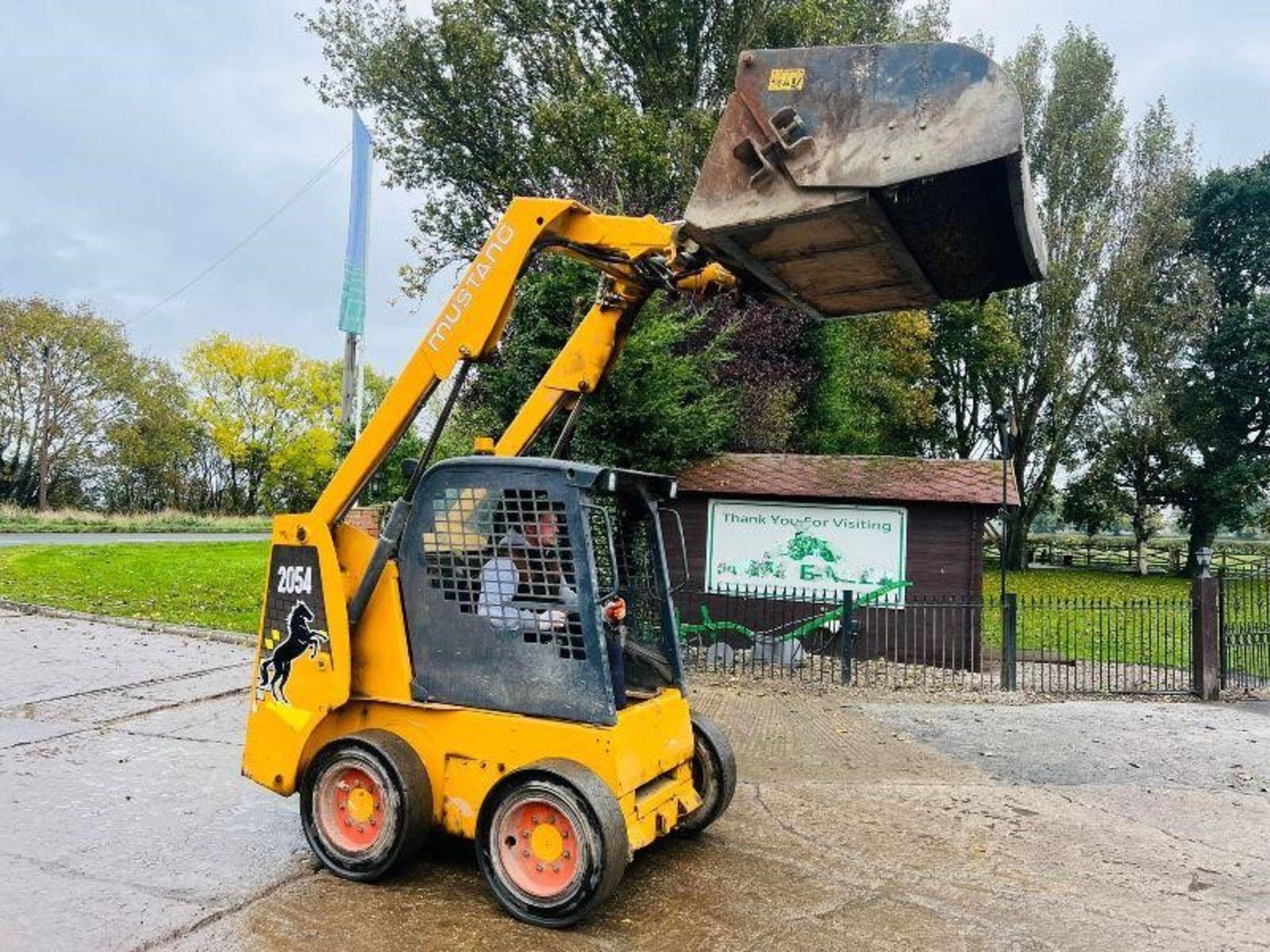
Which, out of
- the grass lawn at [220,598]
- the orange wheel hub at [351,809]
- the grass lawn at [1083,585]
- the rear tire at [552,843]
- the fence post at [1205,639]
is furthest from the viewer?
the grass lawn at [1083,585]

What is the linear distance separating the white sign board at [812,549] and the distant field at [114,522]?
29428 mm

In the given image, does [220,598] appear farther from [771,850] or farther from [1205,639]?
[1205,639]

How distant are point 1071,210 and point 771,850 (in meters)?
31.3

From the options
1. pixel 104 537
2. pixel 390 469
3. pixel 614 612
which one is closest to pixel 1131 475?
pixel 390 469

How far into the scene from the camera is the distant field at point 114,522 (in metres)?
34.3

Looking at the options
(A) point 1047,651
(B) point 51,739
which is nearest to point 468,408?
(B) point 51,739

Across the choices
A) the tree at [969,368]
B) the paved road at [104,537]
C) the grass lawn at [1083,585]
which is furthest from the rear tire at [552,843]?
the tree at [969,368]

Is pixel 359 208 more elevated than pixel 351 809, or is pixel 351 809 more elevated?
pixel 359 208

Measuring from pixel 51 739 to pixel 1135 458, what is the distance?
36448 millimetres

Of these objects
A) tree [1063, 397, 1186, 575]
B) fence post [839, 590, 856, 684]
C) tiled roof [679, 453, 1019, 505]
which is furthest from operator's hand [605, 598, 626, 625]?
tree [1063, 397, 1186, 575]

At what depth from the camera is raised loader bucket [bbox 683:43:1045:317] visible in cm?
383

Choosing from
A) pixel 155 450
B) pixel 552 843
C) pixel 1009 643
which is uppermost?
pixel 155 450

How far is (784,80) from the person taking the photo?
4152mm

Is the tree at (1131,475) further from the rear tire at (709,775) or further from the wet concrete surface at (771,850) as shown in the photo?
the rear tire at (709,775)
